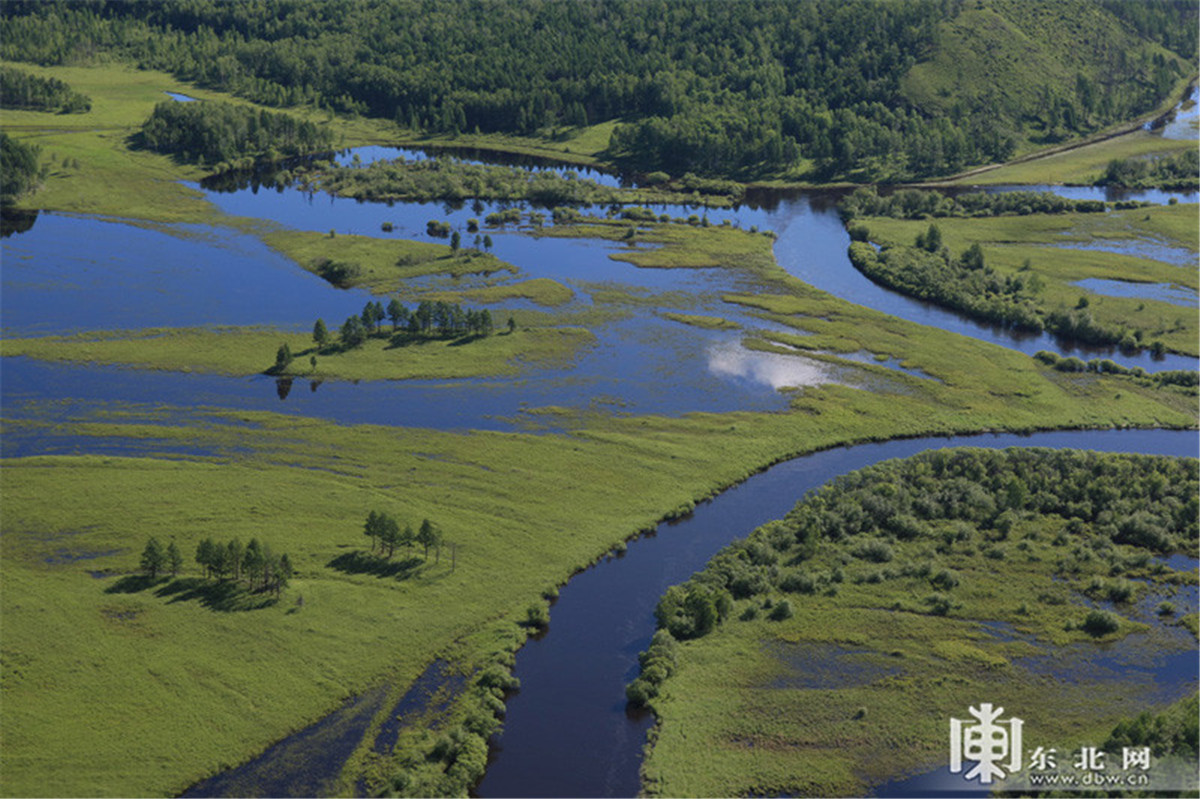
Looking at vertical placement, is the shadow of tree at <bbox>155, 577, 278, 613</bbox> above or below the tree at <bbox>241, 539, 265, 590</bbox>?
below

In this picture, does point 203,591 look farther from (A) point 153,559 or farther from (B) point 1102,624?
(B) point 1102,624

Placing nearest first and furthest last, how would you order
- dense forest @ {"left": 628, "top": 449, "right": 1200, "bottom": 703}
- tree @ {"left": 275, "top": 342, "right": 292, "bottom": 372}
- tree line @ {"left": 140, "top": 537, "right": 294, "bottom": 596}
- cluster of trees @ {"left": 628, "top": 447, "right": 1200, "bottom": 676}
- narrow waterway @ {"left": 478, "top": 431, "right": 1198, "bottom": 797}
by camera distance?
narrow waterway @ {"left": 478, "top": 431, "right": 1198, "bottom": 797}
tree line @ {"left": 140, "top": 537, "right": 294, "bottom": 596}
dense forest @ {"left": 628, "top": 449, "right": 1200, "bottom": 703}
cluster of trees @ {"left": 628, "top": 447, "right": 1200, "bottom": 676}
tree @ {"left": 275, "top": 342, "right": 292, "bottom": 372}

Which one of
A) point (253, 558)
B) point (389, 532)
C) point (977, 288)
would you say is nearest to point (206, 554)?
point (253, 558)

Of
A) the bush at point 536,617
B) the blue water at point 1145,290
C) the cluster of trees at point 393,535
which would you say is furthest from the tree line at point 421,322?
the blue water at point 1145,290

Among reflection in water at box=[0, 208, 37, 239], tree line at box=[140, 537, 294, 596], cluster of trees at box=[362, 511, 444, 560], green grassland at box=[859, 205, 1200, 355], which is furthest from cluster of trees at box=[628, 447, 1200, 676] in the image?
reflection in water at box=[0, 208, 37, 239]

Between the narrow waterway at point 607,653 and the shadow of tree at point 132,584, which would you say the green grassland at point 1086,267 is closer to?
the narrow waterway at point 607,653

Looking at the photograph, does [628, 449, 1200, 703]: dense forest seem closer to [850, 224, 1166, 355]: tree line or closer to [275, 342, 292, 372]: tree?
[850, 224, 1166, 355]: tree line

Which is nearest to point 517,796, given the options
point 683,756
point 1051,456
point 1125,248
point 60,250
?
point 683,756
